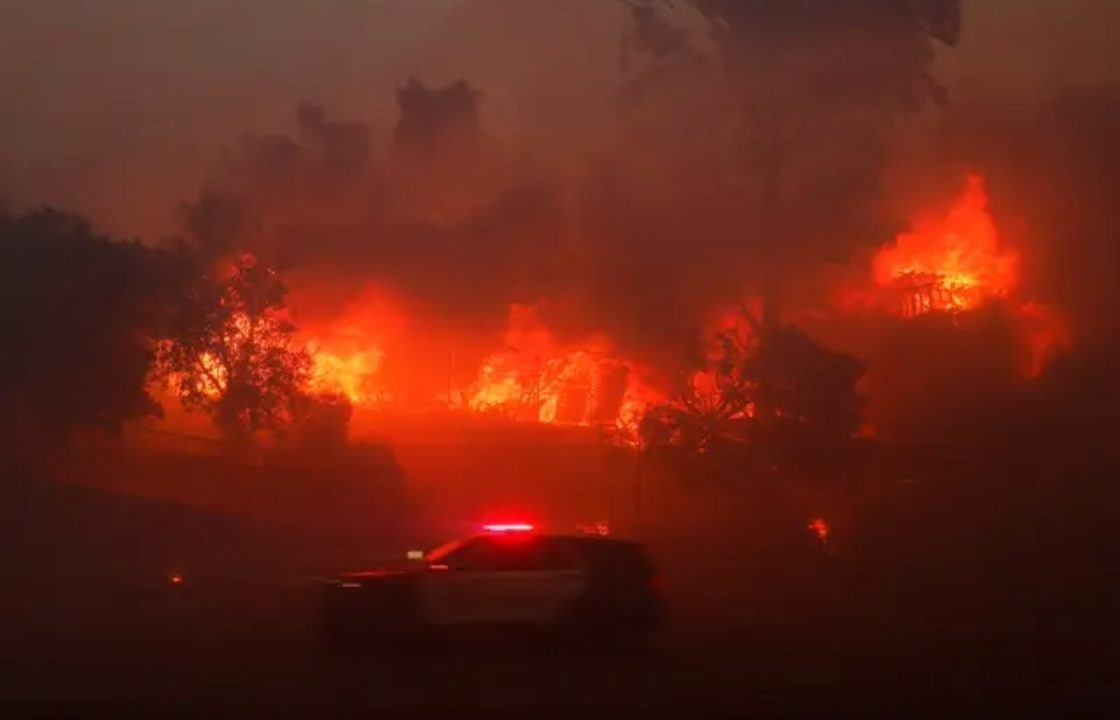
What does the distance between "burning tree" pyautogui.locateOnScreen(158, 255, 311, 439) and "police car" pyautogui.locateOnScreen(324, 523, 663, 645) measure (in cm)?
4550

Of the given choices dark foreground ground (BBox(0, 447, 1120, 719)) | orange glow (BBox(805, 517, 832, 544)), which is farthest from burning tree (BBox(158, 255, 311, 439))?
orange glow (BBox(805, 517, 832, 544))

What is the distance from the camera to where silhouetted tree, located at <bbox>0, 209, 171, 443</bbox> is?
54594 mm

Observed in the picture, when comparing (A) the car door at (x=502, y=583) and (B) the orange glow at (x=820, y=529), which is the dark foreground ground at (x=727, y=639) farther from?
(B) the orange glow at (x=820, y=529)

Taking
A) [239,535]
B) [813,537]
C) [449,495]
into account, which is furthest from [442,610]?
[449,495]

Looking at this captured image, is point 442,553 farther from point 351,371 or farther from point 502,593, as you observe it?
point 351,371

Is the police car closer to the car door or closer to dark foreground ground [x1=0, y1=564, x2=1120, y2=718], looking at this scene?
the car door

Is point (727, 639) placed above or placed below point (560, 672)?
above

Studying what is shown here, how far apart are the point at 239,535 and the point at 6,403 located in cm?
1309

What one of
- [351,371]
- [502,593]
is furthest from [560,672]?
[351,371]

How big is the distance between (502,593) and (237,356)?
47103 mm

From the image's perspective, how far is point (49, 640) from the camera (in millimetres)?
17188

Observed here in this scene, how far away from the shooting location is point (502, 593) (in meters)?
17.0

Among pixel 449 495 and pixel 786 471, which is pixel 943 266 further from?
pixel 449 495

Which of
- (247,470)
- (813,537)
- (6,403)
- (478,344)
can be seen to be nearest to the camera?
(813,537)
